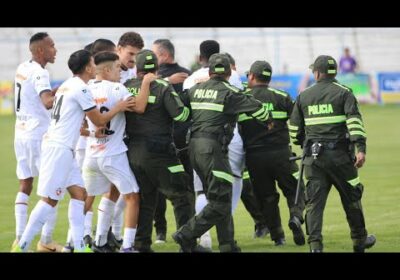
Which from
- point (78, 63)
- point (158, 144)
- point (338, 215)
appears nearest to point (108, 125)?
point (158, 144)

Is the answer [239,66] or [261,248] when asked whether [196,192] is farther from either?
[239,66]

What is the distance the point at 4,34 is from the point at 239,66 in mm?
11745

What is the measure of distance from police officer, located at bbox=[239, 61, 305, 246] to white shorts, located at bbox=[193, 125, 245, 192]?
0.09m

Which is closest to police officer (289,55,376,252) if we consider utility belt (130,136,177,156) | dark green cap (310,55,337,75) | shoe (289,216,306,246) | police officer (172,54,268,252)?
dark green cap (310,55,337,75)

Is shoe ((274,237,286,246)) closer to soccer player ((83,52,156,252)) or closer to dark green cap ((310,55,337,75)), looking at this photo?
soccer player ((83,52,156,252))

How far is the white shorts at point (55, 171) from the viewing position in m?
10.7

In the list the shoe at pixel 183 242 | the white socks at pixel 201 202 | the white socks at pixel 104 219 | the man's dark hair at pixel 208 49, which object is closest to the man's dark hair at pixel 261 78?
the man's dark hair at pixel 208 49

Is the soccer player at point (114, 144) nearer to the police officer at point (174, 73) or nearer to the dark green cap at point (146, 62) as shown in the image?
the dark green cap at point (146, 62)

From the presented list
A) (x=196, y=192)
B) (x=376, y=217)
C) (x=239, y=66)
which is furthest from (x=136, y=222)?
(x=239, y=66)

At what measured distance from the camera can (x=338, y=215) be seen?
1506 centimetres

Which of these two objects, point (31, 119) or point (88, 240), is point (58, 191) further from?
point (31, 119)

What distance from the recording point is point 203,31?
1870 inches

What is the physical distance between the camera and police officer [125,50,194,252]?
11352 millimetres

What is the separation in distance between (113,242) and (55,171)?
181 centimetres
